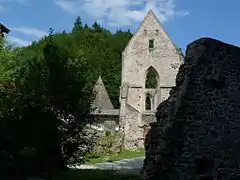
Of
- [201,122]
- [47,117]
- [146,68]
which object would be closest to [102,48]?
[146,68]

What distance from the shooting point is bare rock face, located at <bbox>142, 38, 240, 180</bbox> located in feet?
35.2

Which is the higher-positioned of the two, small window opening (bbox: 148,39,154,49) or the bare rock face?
small window opening (bbox: 148,39,154,49)

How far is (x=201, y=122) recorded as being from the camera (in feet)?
36.3

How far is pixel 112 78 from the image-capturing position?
2660 inches

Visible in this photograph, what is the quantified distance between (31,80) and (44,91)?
76cm

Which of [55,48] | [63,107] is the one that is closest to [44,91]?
[63,107]

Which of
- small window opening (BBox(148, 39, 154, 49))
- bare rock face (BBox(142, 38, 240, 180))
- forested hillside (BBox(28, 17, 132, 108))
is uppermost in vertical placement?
forested hillside (BBox(28, 17, 132, 108))

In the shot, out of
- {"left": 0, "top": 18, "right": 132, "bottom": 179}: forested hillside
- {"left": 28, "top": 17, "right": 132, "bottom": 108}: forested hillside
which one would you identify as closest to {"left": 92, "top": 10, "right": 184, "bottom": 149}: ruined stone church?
{"left": 28, "top": 17, "right": 132, "bottom": 108}: forested hillside

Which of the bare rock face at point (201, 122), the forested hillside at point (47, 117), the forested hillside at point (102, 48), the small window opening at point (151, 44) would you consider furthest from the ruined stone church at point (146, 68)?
the bare rock face at point (201, 122)

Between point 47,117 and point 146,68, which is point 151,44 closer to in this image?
point 146,68

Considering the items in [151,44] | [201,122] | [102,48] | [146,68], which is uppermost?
[102,48]

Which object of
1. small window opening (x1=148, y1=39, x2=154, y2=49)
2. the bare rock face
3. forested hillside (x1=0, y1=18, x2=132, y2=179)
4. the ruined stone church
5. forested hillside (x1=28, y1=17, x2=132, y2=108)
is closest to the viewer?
the bare rock face

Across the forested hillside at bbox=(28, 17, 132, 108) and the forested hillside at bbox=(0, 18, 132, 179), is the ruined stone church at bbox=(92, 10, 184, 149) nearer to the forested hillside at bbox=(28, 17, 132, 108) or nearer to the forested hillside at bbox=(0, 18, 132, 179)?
the forested hillside at bbox=(28, 17, 132, 108)

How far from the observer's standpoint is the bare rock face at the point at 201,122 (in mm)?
10719
